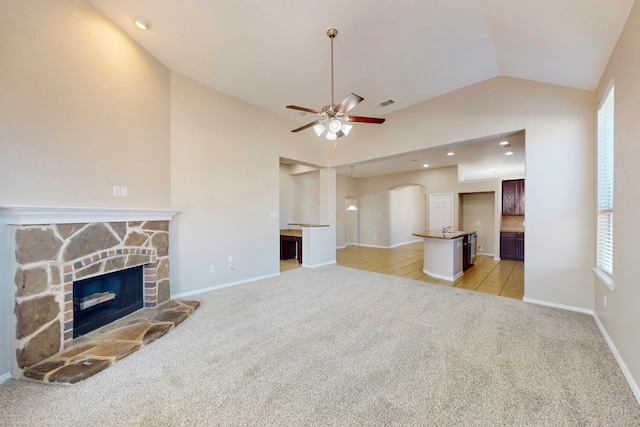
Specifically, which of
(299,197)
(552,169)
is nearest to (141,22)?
(552,169)

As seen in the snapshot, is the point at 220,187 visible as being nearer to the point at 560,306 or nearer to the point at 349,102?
the point at 349,102

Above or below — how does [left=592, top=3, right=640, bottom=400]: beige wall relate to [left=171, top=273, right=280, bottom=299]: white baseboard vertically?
above

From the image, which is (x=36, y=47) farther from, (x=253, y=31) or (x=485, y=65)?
(x=485, y=65)

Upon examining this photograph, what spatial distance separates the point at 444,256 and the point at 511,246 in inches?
137

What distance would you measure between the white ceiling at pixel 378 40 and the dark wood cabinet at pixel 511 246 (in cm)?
488

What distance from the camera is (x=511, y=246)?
272 inches

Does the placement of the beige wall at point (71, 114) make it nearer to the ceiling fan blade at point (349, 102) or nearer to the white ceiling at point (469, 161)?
the ceiling fan blade at point (349, 102)

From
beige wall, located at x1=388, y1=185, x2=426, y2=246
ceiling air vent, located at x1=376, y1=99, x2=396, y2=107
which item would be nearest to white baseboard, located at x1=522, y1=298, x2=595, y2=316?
ceiling air vent, located at x1=376, y1=99, x2=396, y2=107

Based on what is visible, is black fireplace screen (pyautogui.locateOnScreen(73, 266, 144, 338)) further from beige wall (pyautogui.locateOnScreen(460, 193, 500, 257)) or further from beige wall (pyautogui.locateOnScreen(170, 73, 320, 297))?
beige wall (pyautogui.locateOnScreen(460, 193, 500, 257))

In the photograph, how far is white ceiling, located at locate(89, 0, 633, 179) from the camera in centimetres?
240

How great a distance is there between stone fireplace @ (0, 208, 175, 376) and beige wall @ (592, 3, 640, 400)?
478 cm

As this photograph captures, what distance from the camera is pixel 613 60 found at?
7.84 ft

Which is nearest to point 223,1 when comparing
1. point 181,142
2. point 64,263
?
point 181,142

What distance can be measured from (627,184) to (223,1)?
405 centimetres
